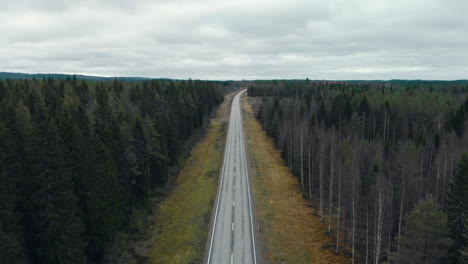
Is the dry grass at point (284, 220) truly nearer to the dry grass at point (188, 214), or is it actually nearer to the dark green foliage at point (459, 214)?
the dry grass at point (188, 214)

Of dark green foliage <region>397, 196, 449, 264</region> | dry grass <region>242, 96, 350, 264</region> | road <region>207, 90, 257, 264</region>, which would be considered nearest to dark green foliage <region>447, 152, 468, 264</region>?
dark green foliage <region>397, 196, 449, 264</region>

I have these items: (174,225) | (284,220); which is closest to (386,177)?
(284,220)

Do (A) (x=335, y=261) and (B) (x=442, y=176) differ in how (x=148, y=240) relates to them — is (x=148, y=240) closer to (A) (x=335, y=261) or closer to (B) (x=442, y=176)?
(A) (x=335, y=261)

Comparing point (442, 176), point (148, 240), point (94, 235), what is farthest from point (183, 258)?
point (442, 176)

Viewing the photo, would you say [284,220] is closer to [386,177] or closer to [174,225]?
[174,225]

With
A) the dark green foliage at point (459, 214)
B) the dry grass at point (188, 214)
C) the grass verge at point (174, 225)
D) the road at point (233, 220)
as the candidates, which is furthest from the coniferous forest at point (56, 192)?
the dark green foliage at point (459, 214)

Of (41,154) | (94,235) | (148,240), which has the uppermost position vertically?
(41,154)

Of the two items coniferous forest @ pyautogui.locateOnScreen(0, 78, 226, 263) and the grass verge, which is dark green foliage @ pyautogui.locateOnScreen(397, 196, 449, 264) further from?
coniferous forest @ pyautogui.locateOnScreen(0, 78, 226, 263)
